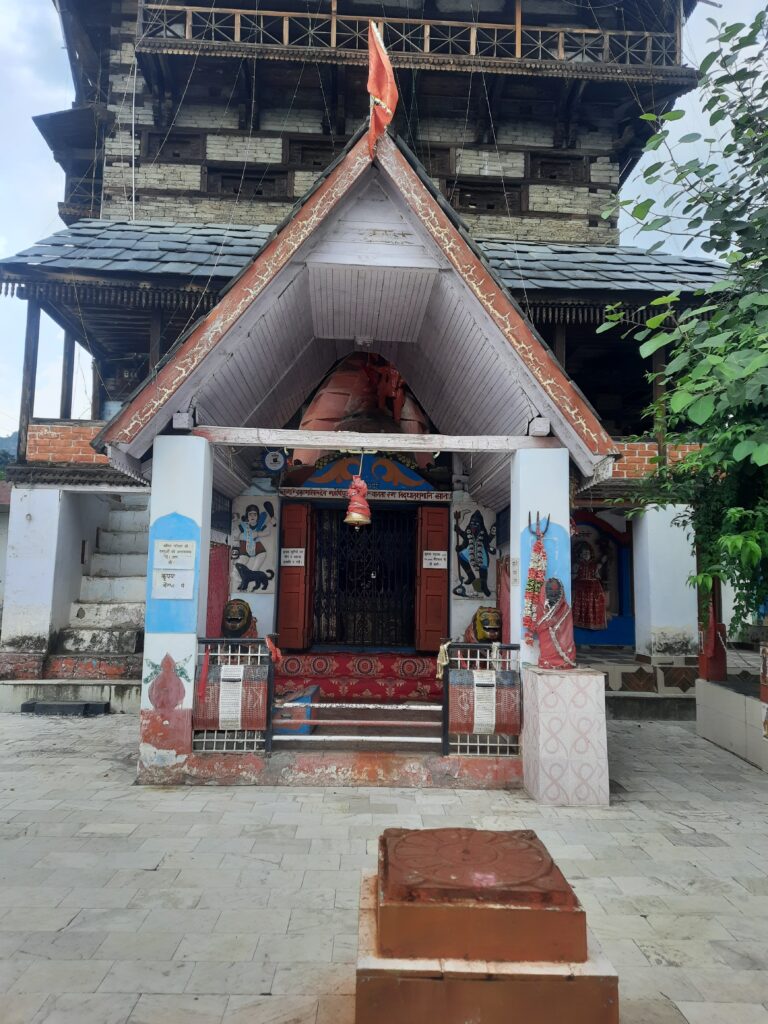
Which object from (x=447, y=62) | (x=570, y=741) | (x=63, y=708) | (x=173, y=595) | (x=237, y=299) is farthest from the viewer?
(x=447, y=62)

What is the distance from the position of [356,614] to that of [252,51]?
12495 millimetres

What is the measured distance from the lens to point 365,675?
10.4 metres

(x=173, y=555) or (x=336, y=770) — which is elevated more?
(x=173, y=555)

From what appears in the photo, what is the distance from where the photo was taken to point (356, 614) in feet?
36.7

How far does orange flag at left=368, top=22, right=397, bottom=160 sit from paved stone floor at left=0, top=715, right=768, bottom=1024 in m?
6.43

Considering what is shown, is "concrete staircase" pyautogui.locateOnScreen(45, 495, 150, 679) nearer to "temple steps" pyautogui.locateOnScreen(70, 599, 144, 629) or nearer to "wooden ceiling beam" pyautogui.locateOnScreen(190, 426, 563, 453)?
"temple steps" pyautogui.locateOnScreen(70, 599, 144, 629)

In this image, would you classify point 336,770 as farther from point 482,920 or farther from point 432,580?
point 432,580

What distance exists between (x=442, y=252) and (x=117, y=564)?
9.26 meters

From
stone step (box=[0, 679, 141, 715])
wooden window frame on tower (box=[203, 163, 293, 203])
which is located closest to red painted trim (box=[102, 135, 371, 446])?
stone step (box=[0, 679, 141, 715])

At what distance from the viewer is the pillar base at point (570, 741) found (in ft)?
20.3

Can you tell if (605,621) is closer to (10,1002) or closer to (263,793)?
(263,793)

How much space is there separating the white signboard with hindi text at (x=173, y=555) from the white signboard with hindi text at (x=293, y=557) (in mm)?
4008

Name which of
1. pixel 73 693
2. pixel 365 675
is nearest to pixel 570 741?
pixel 365 675

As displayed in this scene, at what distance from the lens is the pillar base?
20.3 ft
